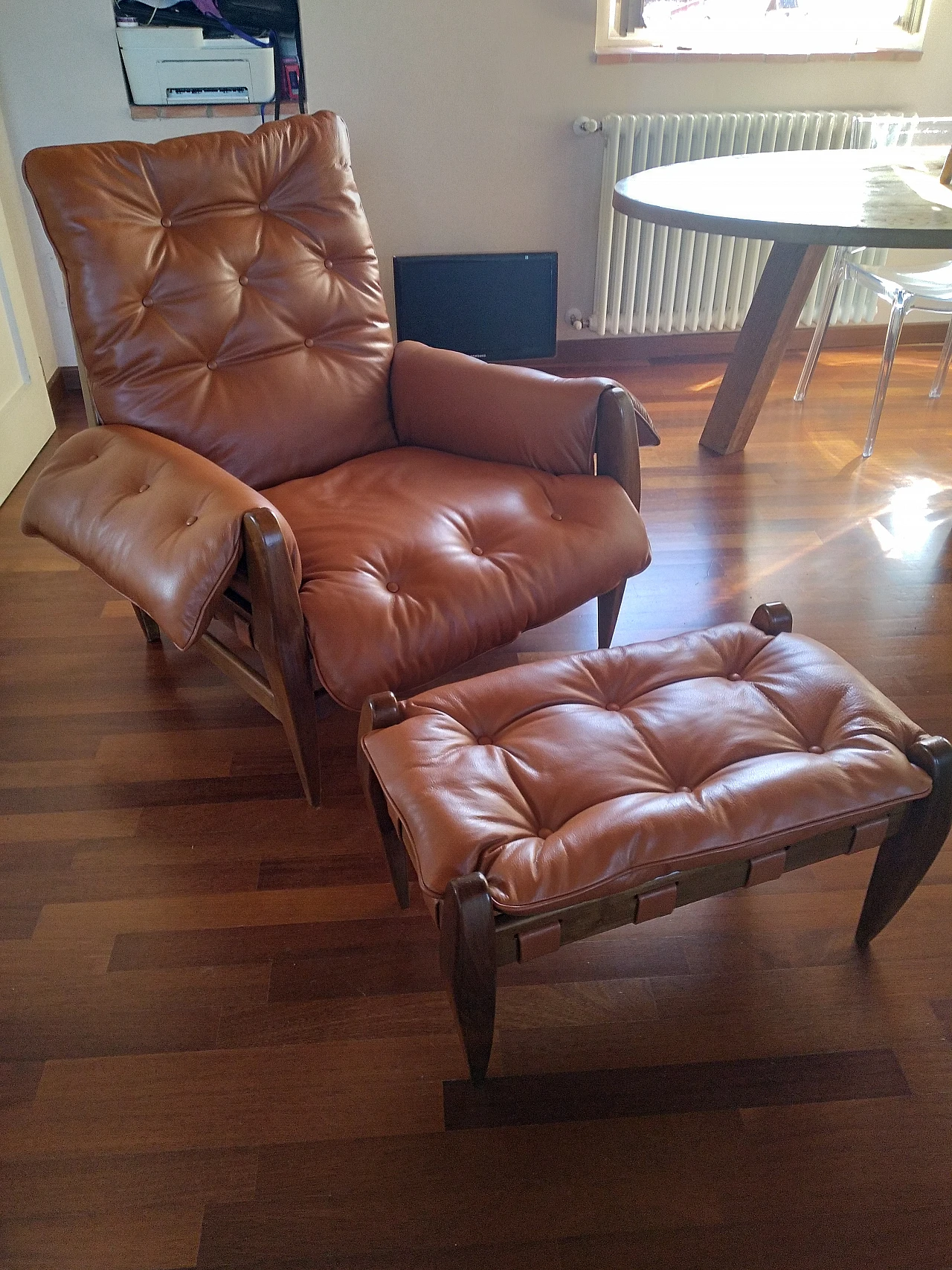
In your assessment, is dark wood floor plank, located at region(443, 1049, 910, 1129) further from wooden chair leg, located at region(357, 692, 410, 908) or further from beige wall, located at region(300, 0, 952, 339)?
beige wall, located at region(300, 0, 952, 339)

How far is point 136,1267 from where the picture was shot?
1088 mm

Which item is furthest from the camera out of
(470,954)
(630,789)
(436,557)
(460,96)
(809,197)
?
(460,96)

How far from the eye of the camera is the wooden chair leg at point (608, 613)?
75.3 inches

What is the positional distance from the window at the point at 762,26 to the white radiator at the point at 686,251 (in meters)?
0.20

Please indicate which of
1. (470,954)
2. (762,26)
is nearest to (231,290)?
(470,954)

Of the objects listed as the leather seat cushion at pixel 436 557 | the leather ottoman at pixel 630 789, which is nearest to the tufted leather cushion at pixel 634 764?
the leather ottoman at pixel 630 789

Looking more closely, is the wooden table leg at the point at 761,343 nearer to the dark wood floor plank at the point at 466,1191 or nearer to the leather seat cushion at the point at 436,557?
the leather seat cushion at the point at 436,557

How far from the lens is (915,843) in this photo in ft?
4.12

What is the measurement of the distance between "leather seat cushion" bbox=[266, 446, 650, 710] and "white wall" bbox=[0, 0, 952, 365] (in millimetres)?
1570

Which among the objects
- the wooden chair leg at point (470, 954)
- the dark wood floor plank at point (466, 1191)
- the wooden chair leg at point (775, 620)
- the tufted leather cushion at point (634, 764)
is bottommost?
the dark wood floor plank at point (466, 1191)

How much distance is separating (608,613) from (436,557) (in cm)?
47

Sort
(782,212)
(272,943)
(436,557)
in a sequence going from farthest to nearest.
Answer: (782,212) → (436,557) → (272,943)

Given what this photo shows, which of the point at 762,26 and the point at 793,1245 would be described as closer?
the point at 793,1245

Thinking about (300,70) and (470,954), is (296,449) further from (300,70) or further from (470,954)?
(300,70)
